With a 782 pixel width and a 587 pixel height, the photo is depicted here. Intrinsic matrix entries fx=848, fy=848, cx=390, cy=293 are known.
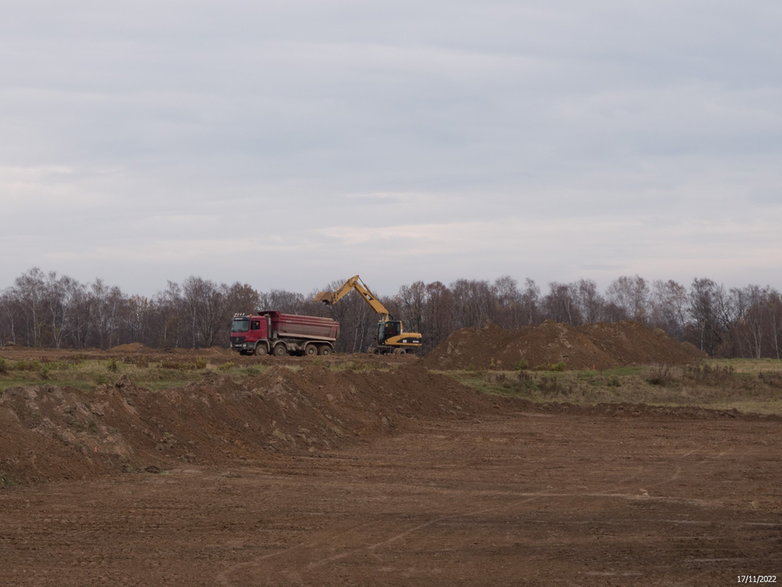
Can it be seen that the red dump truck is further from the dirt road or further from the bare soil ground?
the dirt road

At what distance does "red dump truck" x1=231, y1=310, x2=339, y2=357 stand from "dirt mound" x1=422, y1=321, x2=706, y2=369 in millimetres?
10027

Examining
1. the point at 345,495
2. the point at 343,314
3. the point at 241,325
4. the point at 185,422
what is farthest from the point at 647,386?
the point at 343,314

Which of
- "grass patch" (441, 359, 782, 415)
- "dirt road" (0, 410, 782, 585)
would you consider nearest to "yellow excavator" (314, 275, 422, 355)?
"grass patch" (441, 359, 782, 415)

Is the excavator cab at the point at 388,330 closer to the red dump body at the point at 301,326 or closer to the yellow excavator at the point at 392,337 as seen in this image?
the yellow excavator at the point at 392,337

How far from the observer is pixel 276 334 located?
53000 millimetres

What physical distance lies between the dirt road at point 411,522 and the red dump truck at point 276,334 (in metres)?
35.4

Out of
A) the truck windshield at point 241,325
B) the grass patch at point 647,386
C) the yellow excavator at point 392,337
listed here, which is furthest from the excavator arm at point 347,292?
the grass patch at point 647,386

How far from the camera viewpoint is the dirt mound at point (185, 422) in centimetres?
1373

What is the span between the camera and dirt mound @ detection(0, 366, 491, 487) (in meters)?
13.7

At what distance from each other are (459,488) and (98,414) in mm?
6806

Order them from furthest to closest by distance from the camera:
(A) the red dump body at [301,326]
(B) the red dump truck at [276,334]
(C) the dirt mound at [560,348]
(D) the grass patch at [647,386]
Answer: (A) the red dump body at [301,326] → (B) the red dump truck at [276,334] → (C) the dirt mound at [560,348] → (D) the grass patch at [647,386]

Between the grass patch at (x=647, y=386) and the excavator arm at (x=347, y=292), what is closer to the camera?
the grass patch at (x=647, y=386)

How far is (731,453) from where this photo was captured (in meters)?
18.0

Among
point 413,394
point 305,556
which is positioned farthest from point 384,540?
point 413,394
